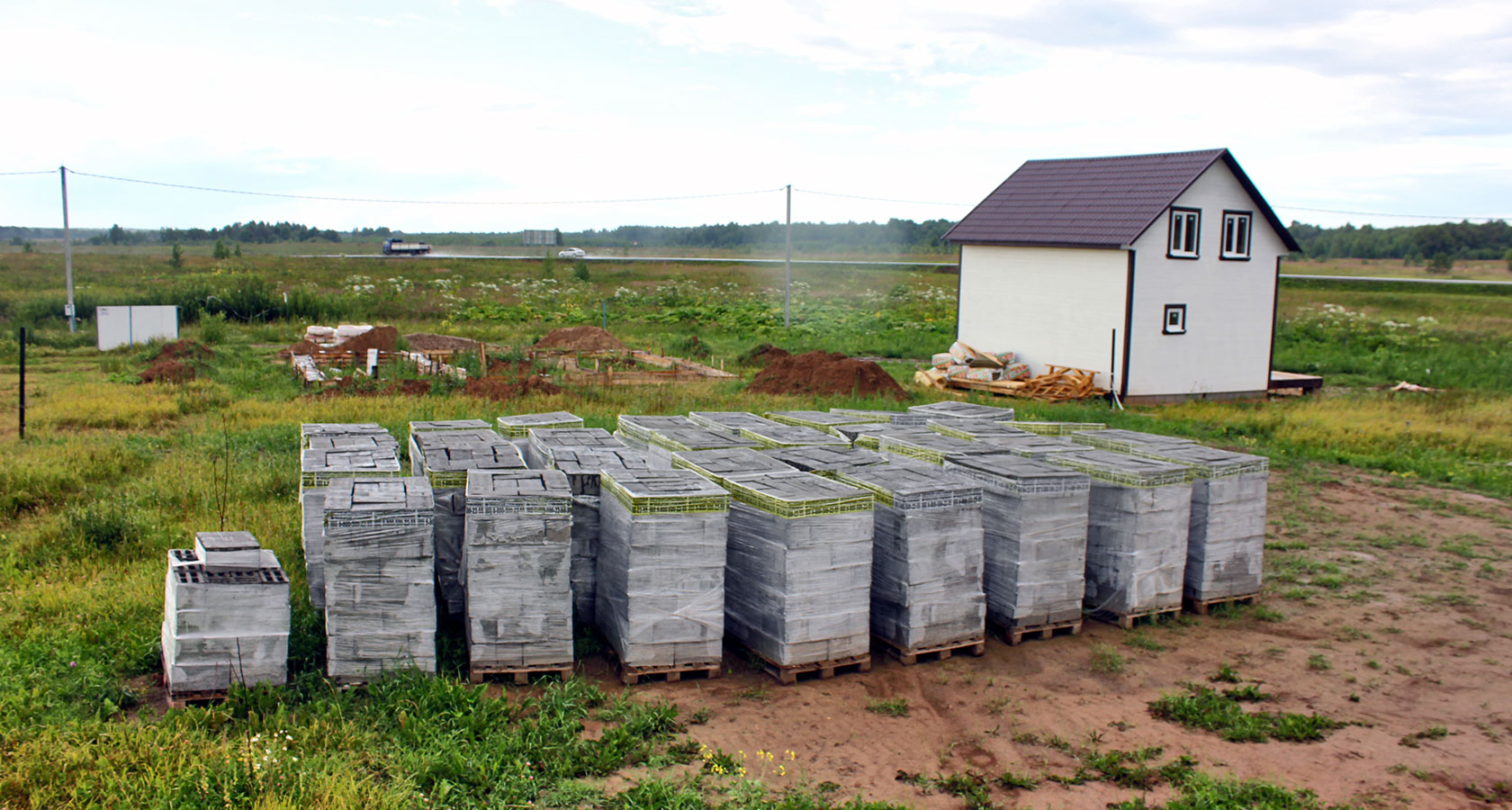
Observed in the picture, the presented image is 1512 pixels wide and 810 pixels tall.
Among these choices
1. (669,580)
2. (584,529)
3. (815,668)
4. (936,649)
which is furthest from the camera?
(584,529)

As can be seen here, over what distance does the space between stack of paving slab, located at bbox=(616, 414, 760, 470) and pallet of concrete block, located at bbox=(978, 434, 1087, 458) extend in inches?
90.0

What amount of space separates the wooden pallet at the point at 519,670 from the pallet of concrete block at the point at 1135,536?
4.46 meters

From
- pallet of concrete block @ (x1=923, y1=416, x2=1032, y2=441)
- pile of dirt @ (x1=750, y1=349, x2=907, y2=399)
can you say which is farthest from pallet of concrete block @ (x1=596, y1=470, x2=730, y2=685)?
pile of dirt @ (x1=750, y1=349, x2=907, y2=399)

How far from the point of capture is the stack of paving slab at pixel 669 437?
9344mm

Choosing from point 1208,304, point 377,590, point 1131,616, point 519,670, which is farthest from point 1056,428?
point 1208,304

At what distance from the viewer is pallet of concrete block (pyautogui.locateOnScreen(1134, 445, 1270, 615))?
884 cm

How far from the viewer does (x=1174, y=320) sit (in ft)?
72.3

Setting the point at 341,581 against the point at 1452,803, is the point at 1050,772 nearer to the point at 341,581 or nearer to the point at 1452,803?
the point at 1452,803

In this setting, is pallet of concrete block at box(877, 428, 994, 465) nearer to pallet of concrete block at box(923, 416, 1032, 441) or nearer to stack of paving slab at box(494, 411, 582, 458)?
pallet of concrete block at box(923, 416, 1032, 441)

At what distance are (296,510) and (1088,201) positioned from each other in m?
18.5

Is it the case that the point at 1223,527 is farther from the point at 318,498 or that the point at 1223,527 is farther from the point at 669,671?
the point at 318,498

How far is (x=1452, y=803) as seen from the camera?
5719mm

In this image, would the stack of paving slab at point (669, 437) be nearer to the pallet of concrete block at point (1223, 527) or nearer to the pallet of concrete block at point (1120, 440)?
the pallet of concrete block at point (1120, 440)

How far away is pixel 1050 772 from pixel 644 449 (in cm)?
535
